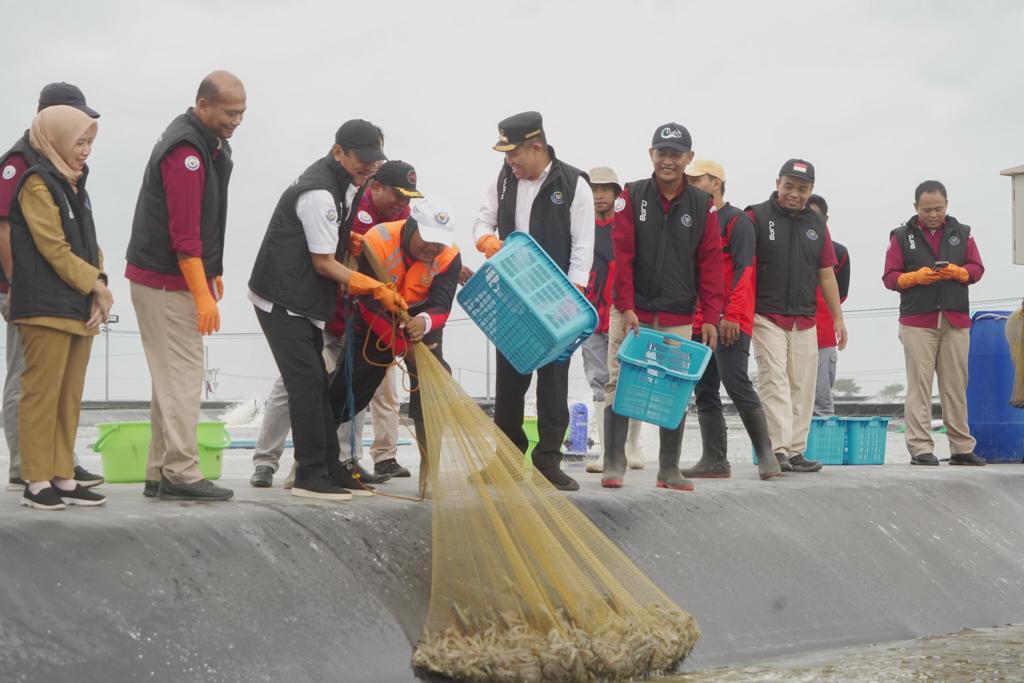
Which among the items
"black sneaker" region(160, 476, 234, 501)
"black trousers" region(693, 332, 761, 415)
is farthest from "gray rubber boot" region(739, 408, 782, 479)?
"black sneaker" region(160, 476, 234, 501)

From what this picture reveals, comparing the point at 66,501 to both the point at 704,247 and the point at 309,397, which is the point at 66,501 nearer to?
the point at 309,397

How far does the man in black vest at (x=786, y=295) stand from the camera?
862 centimetres

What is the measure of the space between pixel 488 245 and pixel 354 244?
76cm

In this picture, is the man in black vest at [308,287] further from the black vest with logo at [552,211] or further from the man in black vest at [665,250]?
the man in black vest at [665,250]

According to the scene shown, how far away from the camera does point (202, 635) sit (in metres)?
4.47

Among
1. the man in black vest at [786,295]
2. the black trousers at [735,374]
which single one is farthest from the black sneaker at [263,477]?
the man in black vest at [786,295]

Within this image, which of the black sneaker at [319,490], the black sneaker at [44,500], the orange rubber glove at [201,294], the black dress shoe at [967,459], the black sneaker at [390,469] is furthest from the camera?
the black dress shoe at [967,459]

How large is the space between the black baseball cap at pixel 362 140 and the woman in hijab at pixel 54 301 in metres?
1.14

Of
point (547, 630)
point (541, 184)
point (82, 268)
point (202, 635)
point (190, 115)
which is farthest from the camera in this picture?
point (541, 184)

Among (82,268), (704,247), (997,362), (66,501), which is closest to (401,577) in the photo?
(66,501)

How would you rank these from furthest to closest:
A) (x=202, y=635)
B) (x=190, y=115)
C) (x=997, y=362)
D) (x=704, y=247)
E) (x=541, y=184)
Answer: (x=997, y=362) < (x=704, y=247) < (x=541, y=184) < (x=190, y=115) < (x=202, y=635)

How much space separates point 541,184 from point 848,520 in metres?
2.78

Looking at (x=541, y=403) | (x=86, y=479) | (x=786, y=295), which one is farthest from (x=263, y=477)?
(x=786, y=295)

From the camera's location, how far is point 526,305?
582 centimetres
